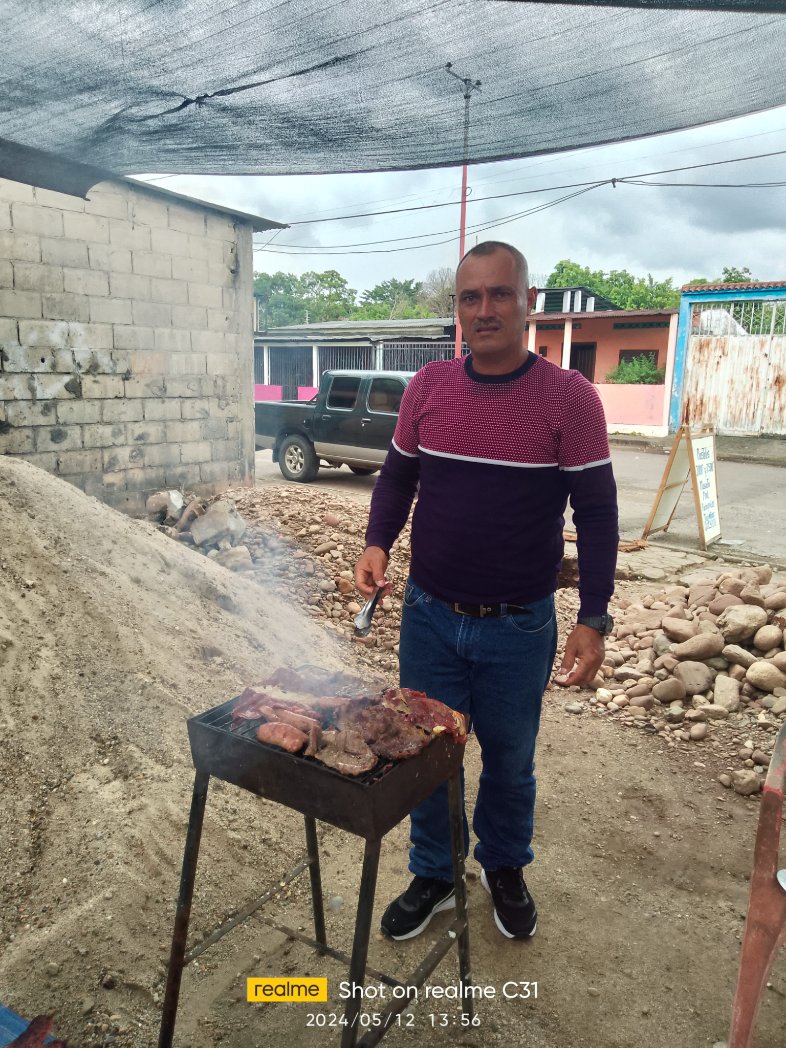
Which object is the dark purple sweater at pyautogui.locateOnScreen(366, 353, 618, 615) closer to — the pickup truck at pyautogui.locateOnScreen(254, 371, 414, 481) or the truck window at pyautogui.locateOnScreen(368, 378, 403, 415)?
the pickup truck at pyautogui.locateOnScreen(254, 371, 414, 481)

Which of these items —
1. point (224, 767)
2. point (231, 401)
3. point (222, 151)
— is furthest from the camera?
point (231, 401)

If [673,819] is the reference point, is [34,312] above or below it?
above

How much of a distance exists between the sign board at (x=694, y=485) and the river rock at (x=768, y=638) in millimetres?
3319

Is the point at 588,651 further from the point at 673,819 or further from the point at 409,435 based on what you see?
the point at 673,819

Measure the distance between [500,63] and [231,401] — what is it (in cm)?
652

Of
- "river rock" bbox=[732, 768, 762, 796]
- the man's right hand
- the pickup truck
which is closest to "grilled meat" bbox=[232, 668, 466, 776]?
the man's right hand

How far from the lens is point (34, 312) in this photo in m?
6.66

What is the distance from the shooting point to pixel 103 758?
307 cm

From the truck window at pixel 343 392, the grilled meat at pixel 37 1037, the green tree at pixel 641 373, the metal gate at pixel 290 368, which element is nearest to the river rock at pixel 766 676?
the grilled meat at pixel 37 1037

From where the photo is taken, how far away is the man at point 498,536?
2.22 metres

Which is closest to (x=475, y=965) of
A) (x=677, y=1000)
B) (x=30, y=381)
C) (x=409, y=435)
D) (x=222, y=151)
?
(x=677, y=1000)

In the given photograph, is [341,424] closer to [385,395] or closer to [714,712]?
[385,395]

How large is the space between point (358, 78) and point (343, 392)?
8924mm

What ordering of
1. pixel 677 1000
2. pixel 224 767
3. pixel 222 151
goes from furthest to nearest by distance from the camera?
pixel 222 151
pixel 677 1000
pixel 224 767
